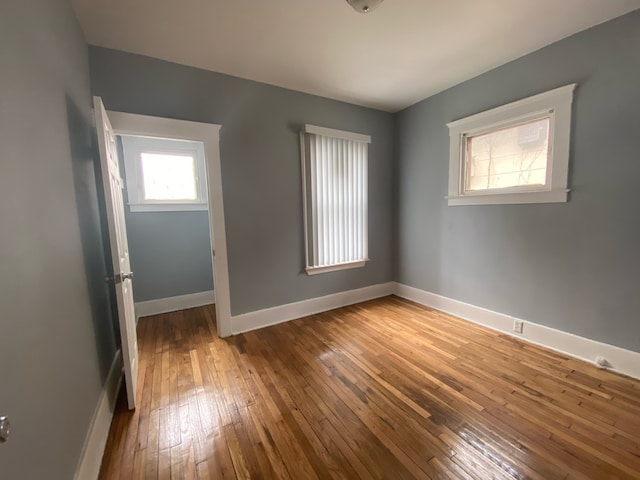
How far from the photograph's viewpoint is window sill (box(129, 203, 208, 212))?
3.39m

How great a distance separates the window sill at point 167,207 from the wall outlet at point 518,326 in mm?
4055

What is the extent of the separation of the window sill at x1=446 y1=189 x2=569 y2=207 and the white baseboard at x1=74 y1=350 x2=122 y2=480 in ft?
11.8

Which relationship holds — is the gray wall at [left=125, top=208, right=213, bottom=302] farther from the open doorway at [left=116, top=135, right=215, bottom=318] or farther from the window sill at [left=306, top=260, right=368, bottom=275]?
the window sill at [left=306, top=260, right=368, bottom=275]

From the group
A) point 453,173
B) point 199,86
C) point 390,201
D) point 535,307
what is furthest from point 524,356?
point 199,86

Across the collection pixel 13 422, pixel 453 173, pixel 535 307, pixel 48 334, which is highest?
pixel 453 173

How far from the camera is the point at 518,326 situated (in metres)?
2.65

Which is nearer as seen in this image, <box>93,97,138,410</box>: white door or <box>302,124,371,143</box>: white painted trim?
<box>93,97,138,410</box>: white door

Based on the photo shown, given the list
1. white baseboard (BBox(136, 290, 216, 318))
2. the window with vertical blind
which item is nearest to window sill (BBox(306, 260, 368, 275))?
the window with vertical blind

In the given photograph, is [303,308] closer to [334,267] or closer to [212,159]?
[334,267]

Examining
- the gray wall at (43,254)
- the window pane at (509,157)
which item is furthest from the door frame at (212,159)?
the window pane at (509,157)

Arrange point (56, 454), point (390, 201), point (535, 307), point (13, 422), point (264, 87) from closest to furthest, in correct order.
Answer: point (13, 422) → point (56, 454) → point (535, 307) → point (264, 87) → point (390, 201)

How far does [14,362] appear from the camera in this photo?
2.70 ft

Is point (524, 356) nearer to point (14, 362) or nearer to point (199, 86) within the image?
point (14, 362)

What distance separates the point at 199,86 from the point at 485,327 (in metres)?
3.91
